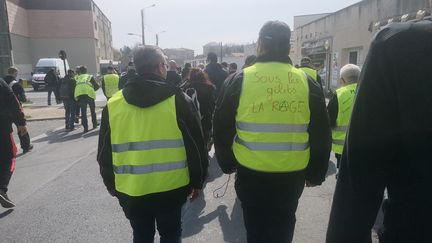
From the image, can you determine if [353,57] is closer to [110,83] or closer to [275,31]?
[110,83]

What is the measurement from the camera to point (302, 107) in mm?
Answer: 2580

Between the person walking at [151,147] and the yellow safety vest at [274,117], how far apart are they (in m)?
0.49

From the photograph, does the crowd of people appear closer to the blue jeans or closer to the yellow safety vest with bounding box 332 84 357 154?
the yellow safety vest with bounding box 332 84 357 154

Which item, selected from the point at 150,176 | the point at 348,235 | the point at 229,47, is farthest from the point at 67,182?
the point at 229,47

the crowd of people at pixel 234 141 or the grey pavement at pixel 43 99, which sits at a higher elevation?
the crowd of people at pixel 234 141

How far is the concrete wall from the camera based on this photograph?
4844cm

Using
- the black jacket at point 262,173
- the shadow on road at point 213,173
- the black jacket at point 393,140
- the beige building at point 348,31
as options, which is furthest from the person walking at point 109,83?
the black jacket at point 393,140

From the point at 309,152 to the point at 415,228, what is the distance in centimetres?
169

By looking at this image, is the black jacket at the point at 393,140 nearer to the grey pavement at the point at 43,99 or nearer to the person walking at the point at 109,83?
the person walking at the point at 109,83

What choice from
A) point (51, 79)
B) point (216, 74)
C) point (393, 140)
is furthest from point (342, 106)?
point (51, 79)

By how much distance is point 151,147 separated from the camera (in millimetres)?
2674

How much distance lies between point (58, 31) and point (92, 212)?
50908 mm

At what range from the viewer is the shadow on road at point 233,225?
401 centimetres

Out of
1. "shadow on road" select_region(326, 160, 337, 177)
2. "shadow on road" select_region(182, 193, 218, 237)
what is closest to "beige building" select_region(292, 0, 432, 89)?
"shadow on road" select_region(326, 160, 337, 177)
